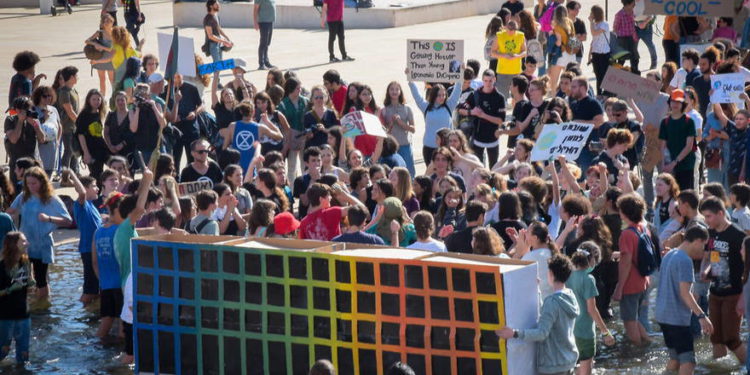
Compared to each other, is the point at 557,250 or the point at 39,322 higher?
the point at 557,250

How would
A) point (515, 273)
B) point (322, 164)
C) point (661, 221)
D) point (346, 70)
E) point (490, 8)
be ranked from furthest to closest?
point (490, 8), point (346, 70), point (322, 164), point (661, 221), point (515, 273)

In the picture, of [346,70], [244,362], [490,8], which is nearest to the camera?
[244,362]

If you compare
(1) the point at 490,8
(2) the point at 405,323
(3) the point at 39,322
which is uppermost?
(1) the point at 490,8

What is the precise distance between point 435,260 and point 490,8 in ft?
83.8

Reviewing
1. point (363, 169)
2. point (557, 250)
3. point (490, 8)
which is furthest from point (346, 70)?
point (557, 250)

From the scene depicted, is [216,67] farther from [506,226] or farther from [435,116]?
[506,226]

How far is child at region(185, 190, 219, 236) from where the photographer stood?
451 inches

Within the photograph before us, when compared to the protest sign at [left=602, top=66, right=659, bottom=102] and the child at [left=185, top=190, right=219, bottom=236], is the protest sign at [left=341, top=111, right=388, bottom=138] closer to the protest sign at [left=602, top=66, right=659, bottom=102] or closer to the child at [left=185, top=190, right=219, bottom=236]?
the protest sign at [left=602, top=66, right=659, bottom=102]

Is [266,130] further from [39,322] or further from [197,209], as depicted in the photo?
[39,322]

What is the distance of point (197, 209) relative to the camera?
490 inches

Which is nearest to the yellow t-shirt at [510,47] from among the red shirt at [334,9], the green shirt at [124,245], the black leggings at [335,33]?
the red shirt at [334,9]

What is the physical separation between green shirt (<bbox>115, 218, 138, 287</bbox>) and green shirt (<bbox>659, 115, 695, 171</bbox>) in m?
6.56

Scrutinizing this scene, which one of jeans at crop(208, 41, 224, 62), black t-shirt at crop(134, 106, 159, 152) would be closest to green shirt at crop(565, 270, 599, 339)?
black t-shirt at crop(134, 106, 159, 152)

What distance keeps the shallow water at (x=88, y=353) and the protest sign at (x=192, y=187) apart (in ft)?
5.10
